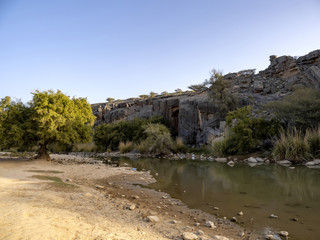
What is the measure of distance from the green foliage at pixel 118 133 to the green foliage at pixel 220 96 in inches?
333

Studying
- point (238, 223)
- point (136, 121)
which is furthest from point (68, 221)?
point (136, 121)

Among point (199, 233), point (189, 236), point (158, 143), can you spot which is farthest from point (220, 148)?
point (189, 236)

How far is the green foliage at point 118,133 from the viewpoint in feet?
89.7

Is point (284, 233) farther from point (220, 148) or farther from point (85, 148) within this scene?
point (85, 148)

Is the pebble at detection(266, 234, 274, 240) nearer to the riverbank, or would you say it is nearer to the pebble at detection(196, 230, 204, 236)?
the riverbank

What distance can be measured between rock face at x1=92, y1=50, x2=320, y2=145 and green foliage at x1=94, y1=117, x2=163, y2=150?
10.4 ft

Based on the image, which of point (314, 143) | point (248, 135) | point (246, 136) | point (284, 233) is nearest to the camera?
point (284, 233)

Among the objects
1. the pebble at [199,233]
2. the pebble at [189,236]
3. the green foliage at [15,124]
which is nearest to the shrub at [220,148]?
the green foliage at [15,124]

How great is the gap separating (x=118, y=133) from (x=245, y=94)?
16419 millimetres

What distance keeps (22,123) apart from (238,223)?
13.5 metres

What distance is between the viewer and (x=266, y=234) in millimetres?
3416

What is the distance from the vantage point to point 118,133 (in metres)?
27.8

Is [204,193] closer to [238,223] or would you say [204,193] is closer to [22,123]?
[238,223]

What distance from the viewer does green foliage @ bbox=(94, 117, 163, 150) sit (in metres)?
27.3
